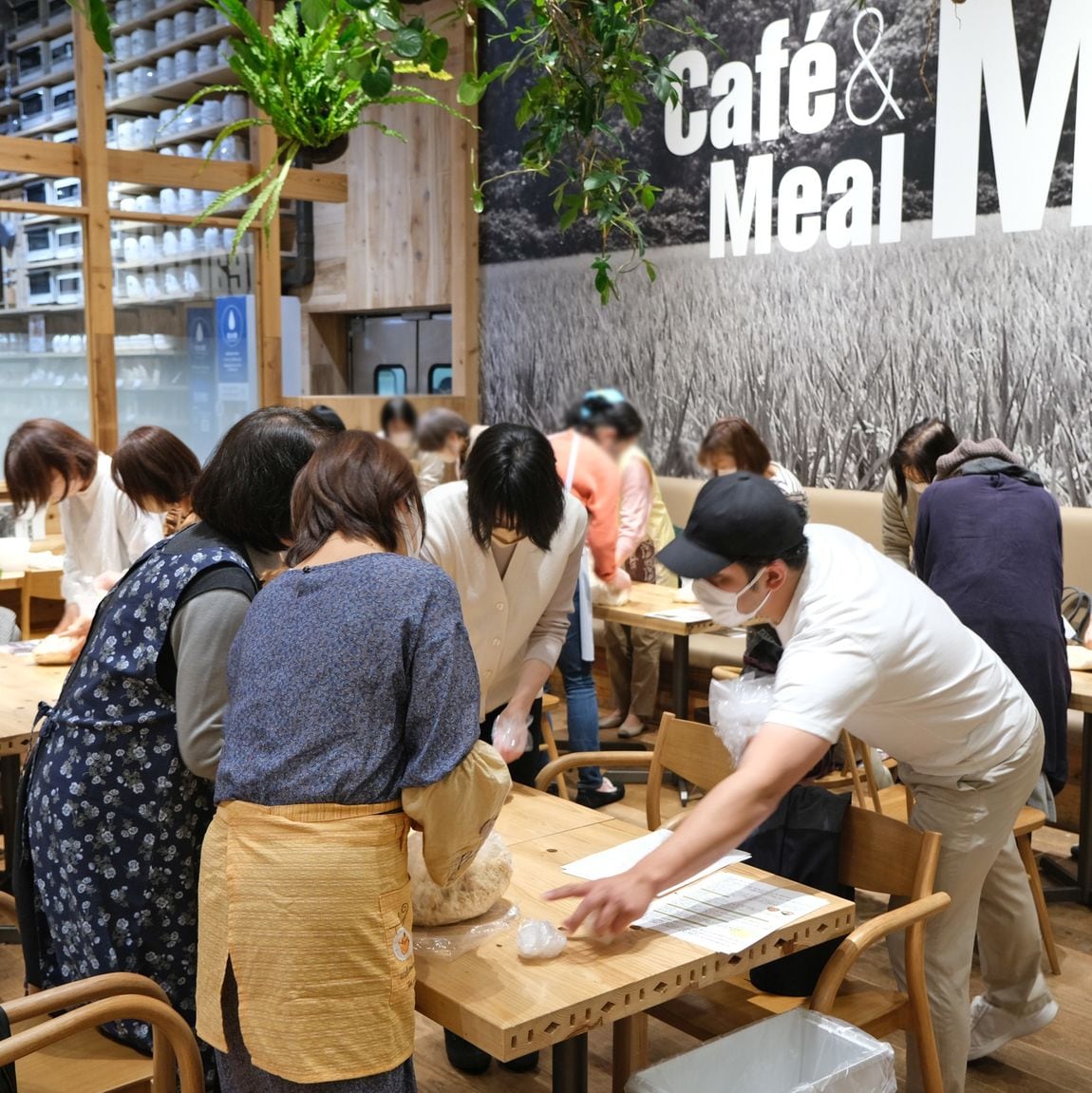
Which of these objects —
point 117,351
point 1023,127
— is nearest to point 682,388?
point 1023,127

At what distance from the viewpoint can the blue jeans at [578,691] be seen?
Result: 15.3 feet

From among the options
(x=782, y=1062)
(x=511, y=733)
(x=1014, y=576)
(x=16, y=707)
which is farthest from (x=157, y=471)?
(x=1014, y=576)

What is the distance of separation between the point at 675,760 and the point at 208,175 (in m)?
5.74

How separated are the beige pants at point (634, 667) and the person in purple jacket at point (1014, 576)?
8.42 ft

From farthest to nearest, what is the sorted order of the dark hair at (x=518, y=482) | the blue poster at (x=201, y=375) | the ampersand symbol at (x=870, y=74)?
the blue poster at (x=201, y=375) → the ampersand symbol at (x=870, y=74) → the dark hair at (x=518, y=482)

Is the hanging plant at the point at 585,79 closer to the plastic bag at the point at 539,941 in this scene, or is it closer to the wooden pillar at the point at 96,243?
the plastic bag at the point at 539,941

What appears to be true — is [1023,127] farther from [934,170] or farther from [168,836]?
[168,836]

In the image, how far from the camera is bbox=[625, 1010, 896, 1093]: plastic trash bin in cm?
195

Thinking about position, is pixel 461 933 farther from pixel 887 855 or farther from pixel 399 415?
pixel 399 415

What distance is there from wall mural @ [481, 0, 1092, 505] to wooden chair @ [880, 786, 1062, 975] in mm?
2404

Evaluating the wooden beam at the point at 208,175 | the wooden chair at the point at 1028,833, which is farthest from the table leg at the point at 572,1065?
the wooden beam at the point at 208,175

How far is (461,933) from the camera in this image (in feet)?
6.26

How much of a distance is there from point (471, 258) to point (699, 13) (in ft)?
6.88

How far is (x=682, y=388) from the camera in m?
6.90
